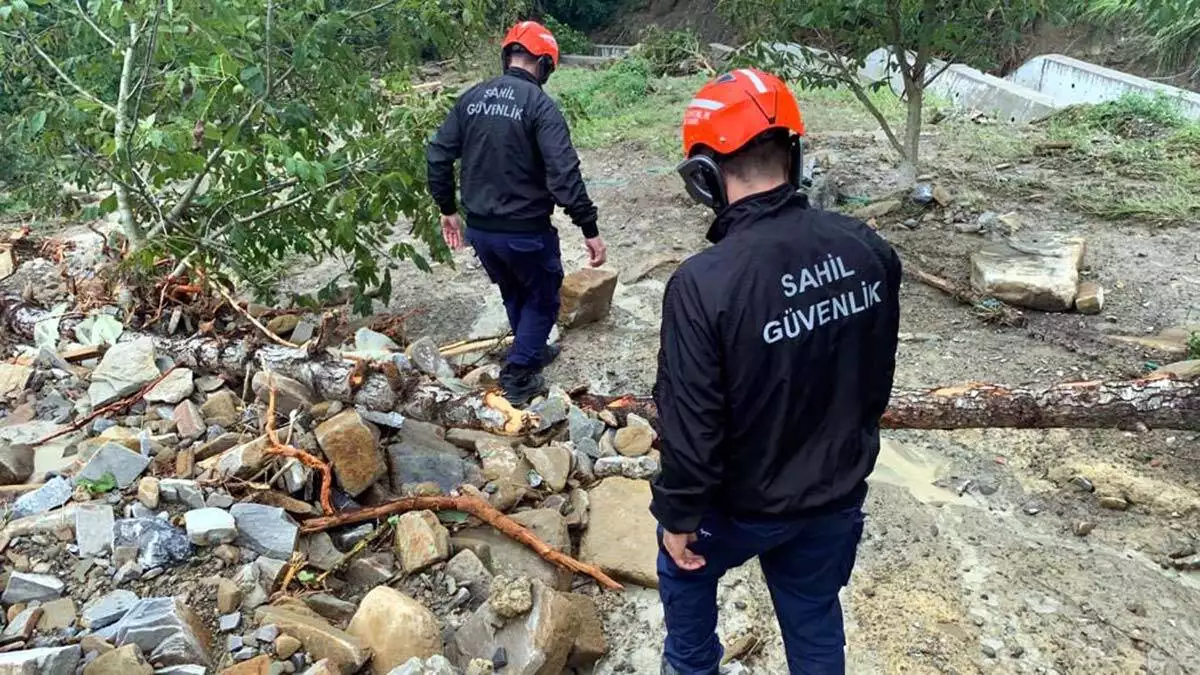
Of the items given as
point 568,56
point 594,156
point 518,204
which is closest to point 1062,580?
point 518,204

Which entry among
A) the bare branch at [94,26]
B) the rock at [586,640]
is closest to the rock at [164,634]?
the rock at [586,640]

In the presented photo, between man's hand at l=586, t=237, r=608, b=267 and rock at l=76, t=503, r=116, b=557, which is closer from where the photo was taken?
rock at l=76, t=503, r=116, b=557

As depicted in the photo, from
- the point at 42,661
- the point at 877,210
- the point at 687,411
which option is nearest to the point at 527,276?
the point at 687,411

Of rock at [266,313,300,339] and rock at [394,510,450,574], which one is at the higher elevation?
rock at [266,313,300,339]

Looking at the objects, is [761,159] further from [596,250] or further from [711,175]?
[596,250]

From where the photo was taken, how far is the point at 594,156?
9.62 meters

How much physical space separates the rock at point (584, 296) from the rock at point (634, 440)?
1679 millimetres

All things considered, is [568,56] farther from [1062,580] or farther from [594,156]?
[1062,580]

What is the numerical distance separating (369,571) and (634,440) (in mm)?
1308

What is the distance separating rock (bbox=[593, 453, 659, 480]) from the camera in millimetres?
3682

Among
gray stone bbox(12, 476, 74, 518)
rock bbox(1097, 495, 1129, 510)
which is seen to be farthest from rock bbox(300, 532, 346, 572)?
rock bbox(1097, 495, 1129, 510)

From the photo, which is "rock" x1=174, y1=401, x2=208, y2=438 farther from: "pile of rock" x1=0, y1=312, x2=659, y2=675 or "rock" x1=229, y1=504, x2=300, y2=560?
"rock" x1=229, y1=504, x2=300, y2=560

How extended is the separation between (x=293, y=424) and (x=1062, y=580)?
2.95 m

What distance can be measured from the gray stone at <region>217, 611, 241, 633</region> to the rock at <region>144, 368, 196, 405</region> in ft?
4.85
